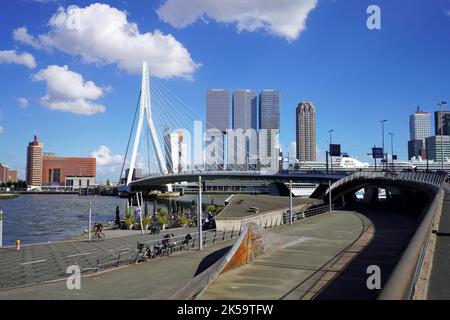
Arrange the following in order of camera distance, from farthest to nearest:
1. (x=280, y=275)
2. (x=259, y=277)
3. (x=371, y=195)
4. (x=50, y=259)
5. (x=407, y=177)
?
(x=371, y=195), (x=407, y=177), (x=50, y=259), (x=280, y=275), (x=259, y=277)

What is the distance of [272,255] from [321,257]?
1.69 meters

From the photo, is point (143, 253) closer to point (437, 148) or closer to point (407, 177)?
point (407, 177)

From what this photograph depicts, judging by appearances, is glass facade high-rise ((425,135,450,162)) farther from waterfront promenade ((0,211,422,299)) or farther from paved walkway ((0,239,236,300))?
paved walkway ((0,239,236,300))

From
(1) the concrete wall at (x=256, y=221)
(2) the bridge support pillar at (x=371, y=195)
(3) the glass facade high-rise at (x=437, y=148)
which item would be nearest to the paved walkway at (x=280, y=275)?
(1) the concrete wall at (x=256, y=221)

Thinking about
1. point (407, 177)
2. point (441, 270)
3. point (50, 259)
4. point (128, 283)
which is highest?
point (407, 177)

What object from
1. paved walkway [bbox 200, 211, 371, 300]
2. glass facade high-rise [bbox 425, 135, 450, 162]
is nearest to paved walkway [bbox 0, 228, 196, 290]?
paved walkway [bbox 200, 211, 371, 300]

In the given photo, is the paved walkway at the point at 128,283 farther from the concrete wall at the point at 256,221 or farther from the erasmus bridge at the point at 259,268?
the concrete wall at the point at 256,221

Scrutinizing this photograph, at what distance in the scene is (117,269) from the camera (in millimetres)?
15055

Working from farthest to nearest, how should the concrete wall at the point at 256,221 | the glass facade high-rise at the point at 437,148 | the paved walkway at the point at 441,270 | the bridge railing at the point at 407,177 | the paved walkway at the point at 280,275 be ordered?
the glass facade high-rise at the point at 437,148, the bridge railing at the point at 407,177, the concrete wall at the point at 256,221, the paved walkway at the point at 280,275, the paved walkway at the point at 441,270

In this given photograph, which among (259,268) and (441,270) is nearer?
(441,270)

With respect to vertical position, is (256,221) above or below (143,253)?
above

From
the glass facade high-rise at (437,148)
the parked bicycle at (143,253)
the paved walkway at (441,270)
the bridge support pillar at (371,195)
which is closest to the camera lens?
the paved walkway at (441,270)

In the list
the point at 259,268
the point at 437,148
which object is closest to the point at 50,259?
the point at 259,268
